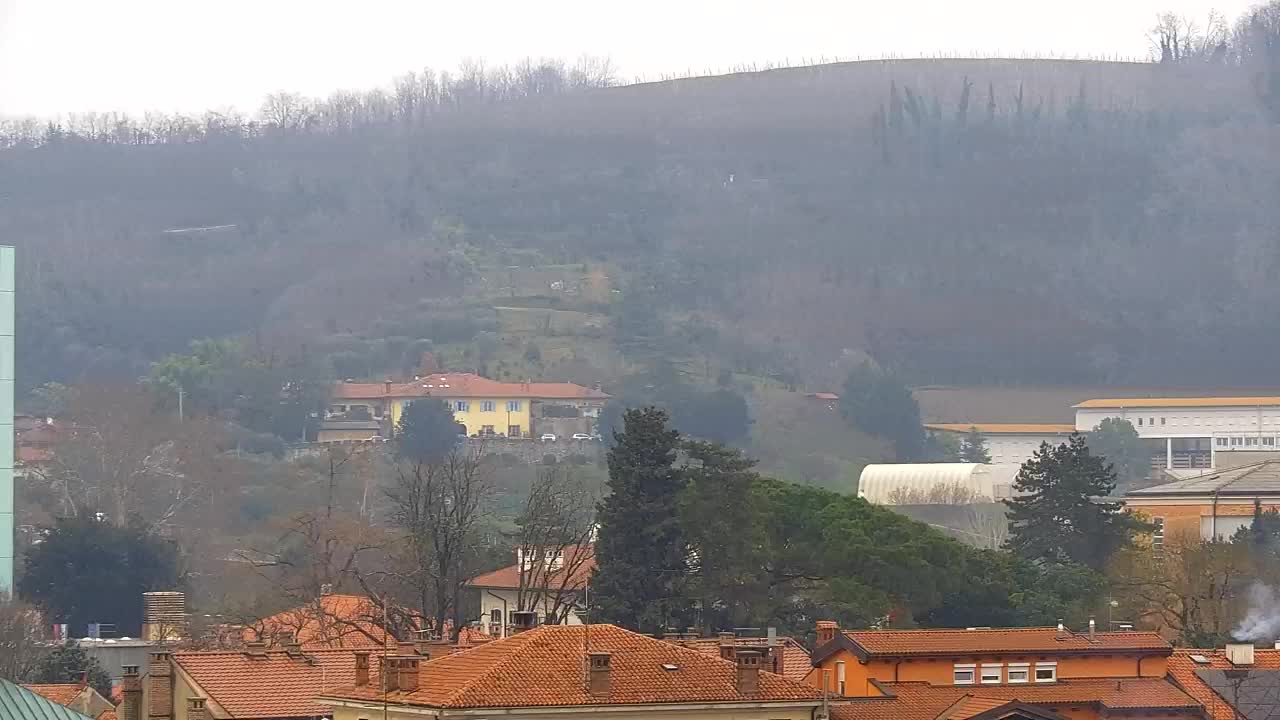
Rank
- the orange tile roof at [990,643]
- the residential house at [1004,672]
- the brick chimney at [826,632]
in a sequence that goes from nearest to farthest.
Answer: the residential house at [1004,672] → the orange tile roof at [990,643] → the brick chimney at [826,632]

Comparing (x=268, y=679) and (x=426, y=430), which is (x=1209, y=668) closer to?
(x=268, y=679)

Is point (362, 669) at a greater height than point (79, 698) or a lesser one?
greater

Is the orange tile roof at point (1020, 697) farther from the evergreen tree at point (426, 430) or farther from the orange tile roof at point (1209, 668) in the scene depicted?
the evergreen tree at point (426, 430)

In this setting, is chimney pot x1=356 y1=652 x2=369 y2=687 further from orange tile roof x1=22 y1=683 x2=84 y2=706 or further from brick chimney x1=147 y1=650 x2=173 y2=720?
orange tile roof x1=22 y1=683 x2=84 y2=706

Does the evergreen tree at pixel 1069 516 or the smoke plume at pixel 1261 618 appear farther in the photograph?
the evergreen tree at pixel 1069 516

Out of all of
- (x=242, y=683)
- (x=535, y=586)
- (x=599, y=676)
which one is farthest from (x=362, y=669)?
(x=535, y=586)

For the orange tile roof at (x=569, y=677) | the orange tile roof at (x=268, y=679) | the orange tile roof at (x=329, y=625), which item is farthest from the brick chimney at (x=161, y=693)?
the orange tile roof at (x=329, y=625)

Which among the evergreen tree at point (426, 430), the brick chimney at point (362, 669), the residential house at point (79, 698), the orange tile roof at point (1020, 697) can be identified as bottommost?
the residential house at point (79, 698)
